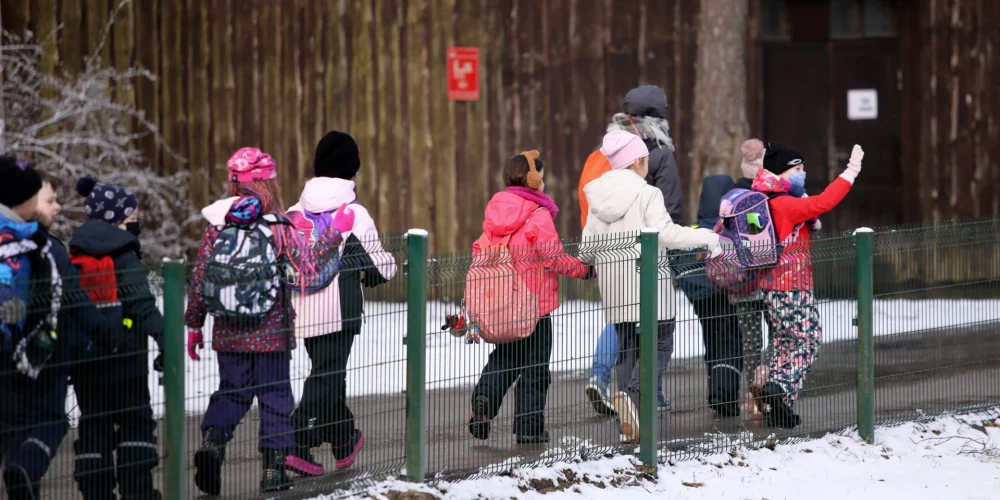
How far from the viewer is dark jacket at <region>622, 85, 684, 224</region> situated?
8492 mm

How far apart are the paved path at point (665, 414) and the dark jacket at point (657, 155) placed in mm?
1396

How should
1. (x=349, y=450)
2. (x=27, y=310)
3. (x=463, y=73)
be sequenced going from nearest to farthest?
(x=27, y=310) → (x=349, y=450) → (x=463, y=73)

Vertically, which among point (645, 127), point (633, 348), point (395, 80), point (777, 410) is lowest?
point (777, 410)

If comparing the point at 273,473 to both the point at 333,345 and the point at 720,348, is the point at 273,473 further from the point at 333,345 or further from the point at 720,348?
the point at 720,348

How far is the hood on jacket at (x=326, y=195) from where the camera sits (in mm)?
6637

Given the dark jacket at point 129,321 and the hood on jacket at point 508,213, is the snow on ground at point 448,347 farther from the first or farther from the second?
the hood on jacket at point 508,213

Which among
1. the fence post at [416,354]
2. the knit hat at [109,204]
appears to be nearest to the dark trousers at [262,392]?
the fence post at [416,354]

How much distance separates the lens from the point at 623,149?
25.0 ft

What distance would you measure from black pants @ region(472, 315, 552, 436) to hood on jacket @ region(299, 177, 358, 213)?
3.47 feet

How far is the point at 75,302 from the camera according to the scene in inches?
208

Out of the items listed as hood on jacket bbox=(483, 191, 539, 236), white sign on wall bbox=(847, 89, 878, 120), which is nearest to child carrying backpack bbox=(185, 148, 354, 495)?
hood on jacket bbox=(483, 191, 539, 236)

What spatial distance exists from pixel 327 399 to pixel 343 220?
91 centimetres

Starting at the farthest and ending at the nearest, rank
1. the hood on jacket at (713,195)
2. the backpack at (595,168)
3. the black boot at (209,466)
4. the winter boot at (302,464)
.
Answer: the hood on jacket at (713,195) → the backpack at (595,168) → the winter boot at (302,464) → the black boot at (209,466)

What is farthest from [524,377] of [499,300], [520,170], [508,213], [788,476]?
[788,476]
